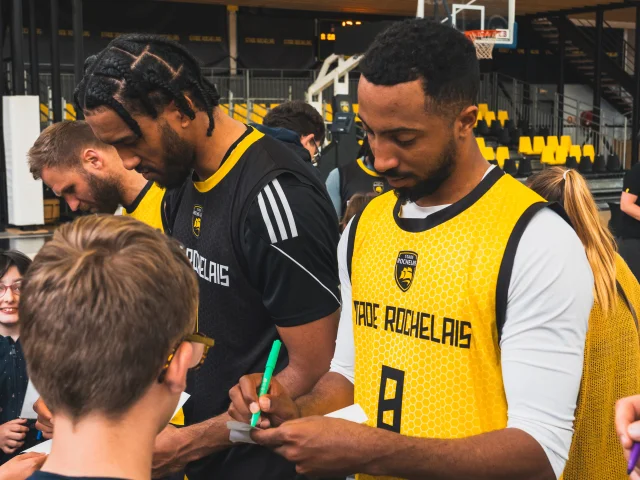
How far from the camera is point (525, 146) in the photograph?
16.8m

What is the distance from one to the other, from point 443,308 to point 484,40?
1158 centimetres

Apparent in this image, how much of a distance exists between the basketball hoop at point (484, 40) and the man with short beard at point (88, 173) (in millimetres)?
10038

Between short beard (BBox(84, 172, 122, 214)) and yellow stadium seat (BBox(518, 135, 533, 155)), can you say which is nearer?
short beard (BBox(84, 172, 122, 214))

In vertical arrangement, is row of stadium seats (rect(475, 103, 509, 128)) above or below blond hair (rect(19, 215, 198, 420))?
above

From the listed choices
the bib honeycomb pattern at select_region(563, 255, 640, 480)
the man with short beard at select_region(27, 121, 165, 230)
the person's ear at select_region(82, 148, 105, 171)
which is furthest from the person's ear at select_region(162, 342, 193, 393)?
the person's ear at select_region(82, 148, 105, 171)

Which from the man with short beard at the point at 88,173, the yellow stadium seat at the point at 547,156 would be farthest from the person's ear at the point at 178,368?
the yellow stadium seat at the point at 547,156

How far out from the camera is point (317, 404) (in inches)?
72.2

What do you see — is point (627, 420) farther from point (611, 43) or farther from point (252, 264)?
point (611, 43)

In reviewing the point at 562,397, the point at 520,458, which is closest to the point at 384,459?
the point at 520,458

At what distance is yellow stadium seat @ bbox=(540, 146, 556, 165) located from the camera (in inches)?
653

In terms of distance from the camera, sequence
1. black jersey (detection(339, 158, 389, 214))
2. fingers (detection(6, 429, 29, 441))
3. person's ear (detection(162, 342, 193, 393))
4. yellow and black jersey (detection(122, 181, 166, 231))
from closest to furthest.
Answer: person's ear (detection(162, 342, 193, 393)) → yellow and black jersey (detection(122, 181, 166, 231)) → fingers (detection(6, 429, 29, 441)) → black jersey (detection(339, 158, 389, 214))

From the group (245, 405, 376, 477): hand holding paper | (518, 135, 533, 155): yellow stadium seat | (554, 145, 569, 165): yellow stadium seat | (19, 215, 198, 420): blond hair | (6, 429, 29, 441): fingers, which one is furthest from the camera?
(518, 135, 533, 155): yellow stadium seat

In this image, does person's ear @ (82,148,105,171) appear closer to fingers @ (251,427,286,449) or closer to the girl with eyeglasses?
the girl with eyeglasses

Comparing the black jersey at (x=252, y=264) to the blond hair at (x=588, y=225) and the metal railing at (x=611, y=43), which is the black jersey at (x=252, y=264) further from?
the metal railing at (x=611, y=43)
